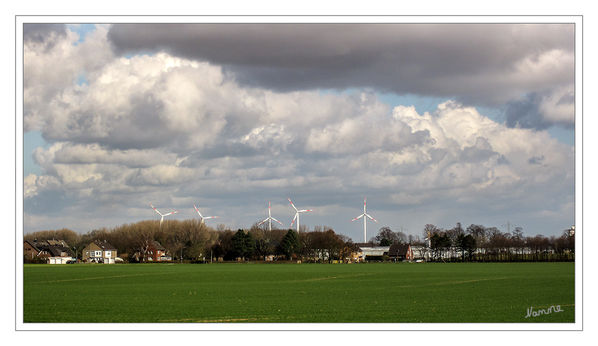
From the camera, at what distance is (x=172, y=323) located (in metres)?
32.9

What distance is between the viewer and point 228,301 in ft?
152

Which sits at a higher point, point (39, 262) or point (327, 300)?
point (327, 300)

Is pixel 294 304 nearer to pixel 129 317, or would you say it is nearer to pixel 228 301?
pixel 228 301

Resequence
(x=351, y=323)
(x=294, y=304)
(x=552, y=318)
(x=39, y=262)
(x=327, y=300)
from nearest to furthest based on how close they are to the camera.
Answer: (x=351, y=323) → (x=552, y=318) → (x=294, y=304) → (x=327, y=300) → (x=39, y=262)

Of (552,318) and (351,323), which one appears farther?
(552,318)

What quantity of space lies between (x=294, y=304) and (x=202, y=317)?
9.07m

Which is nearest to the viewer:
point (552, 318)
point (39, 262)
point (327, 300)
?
point (552, 318)
